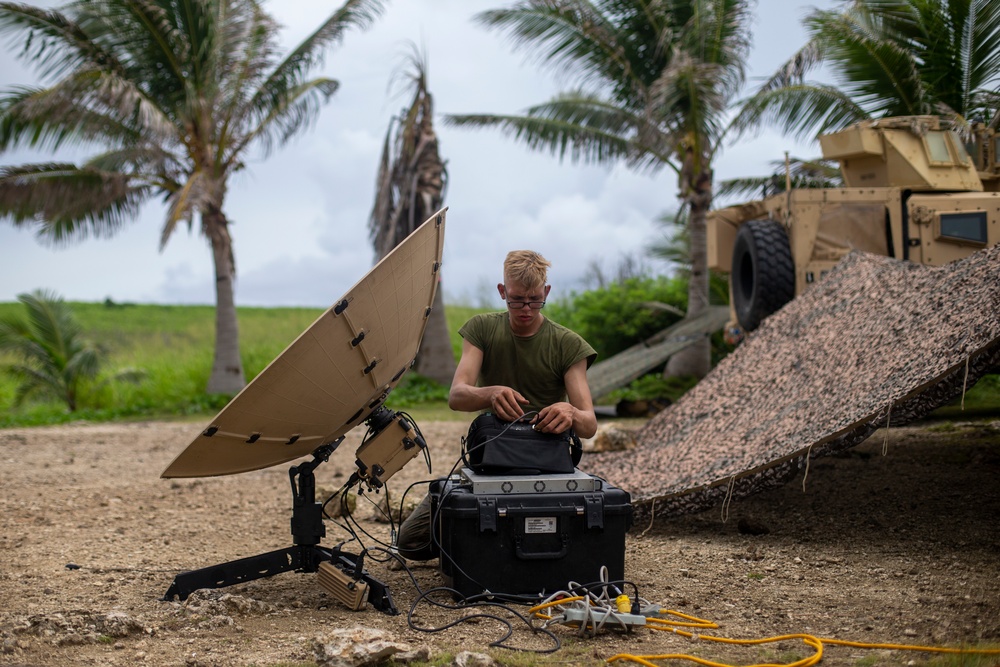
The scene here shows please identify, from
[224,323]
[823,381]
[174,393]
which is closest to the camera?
[823,381]

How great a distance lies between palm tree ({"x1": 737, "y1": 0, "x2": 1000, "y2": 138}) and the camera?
46.9 ft

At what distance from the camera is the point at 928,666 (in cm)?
336

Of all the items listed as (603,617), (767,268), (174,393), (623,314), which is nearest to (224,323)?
(174,393)

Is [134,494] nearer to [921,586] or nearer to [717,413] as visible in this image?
[717,413]

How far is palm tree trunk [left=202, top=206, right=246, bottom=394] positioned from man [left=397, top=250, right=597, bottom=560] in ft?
49.9

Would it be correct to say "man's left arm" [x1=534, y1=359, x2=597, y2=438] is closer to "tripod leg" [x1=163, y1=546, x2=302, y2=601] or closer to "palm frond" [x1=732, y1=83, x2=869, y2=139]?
"tripod leg" [x1=163, y1=546, x2=302, y2=601]

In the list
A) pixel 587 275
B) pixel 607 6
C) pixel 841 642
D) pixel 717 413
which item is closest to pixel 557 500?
pixel 841 642

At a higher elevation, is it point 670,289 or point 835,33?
point 835,33

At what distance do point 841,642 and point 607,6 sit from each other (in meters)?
15.8

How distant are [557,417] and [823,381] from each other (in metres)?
3.11

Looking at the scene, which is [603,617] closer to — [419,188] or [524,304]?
[524,304]

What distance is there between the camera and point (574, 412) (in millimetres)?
4207

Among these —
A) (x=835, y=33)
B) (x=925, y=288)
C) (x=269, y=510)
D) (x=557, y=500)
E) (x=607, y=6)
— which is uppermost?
(x=607, y=6)

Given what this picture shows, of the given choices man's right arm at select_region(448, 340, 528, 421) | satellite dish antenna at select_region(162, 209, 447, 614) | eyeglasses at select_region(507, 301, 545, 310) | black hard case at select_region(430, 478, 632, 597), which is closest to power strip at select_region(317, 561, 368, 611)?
satellite dish antenna at select_region(162, 209, 447, 614)
